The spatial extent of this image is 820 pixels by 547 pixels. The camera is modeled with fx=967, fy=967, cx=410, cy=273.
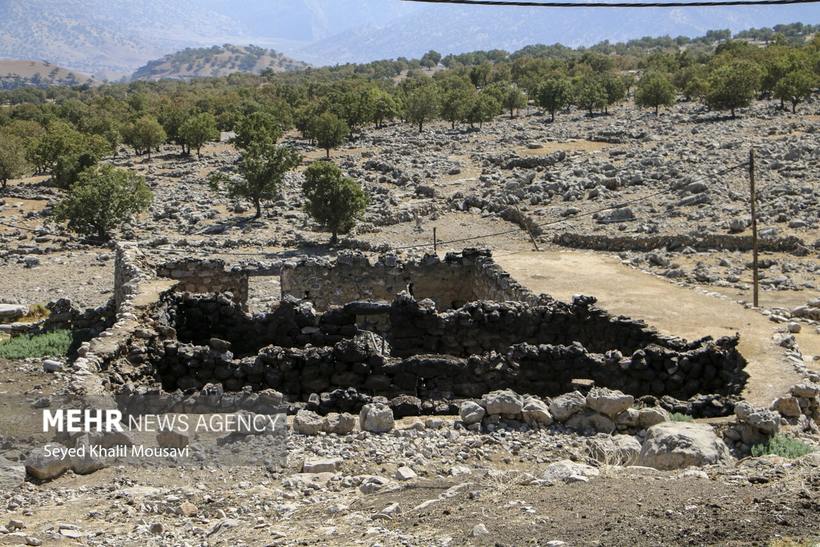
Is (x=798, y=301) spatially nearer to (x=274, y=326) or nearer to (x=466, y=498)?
(x=274, y=326)

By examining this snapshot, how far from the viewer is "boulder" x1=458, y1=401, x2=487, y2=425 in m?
11.1

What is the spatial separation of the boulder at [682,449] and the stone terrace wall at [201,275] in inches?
465

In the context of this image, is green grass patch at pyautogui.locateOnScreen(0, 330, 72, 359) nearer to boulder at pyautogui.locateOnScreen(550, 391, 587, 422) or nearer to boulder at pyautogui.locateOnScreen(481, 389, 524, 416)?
boulder at pyautogui.locateOnScreen(481, 389, 524, 416)

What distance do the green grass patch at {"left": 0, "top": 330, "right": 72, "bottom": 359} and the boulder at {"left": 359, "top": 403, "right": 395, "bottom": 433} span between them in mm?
A: 9492

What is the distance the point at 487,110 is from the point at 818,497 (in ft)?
192

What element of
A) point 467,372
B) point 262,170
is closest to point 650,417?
point 467,372

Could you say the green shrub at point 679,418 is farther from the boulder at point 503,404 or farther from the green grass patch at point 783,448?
the boulder at point 503,404

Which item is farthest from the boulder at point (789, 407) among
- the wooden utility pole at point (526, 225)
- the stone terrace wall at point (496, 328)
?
the wooden utility pole at point (526, 225)

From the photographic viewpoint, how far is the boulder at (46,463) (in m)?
9.17

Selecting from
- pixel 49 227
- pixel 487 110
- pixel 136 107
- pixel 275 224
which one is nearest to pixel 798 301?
pixel 275 224

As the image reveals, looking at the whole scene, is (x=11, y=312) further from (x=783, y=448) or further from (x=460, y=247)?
(x=783, y=448)

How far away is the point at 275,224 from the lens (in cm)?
3694

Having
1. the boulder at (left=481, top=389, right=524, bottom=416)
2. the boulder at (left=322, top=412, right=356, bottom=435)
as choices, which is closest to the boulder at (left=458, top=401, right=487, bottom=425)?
the boulder at (left=481, top=389, right=524, bottom=416)

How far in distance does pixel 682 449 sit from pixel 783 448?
135cm
